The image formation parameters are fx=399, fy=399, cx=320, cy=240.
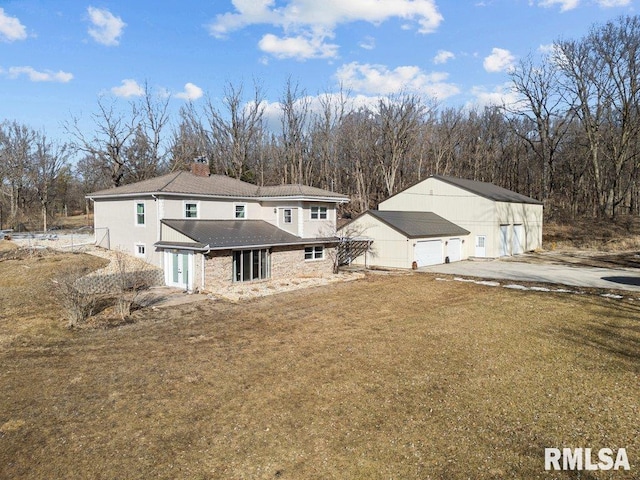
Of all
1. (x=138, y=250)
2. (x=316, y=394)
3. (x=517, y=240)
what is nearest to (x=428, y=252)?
(x=517, y=240)

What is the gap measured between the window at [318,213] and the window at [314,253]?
1.75 m

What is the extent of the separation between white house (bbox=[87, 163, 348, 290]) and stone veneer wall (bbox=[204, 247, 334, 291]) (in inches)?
1.8

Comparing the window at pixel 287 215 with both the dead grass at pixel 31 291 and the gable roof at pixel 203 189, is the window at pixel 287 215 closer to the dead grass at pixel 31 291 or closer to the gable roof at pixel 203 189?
the gable roof at pixel 203 189

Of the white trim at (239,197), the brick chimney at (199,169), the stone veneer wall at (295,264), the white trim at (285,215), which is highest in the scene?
the brick chimney at (199,169)

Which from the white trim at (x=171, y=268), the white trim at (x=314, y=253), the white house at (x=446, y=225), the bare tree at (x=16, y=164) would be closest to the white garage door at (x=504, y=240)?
the white house at (x=446, y=225)

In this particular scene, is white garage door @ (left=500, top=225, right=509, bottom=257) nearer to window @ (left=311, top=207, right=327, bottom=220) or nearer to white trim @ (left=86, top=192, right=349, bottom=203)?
white trim @ (left=86, top=192, right=349, bottom=203)

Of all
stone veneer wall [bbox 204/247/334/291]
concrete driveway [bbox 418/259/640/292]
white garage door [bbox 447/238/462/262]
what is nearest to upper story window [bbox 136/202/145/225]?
stone veneer wall [bbox 204/247/334/291]

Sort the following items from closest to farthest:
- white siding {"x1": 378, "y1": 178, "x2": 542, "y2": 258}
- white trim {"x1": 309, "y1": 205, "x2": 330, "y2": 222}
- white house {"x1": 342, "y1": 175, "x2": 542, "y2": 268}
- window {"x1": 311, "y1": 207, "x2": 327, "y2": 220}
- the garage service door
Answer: white trim {"x1": 309, "y1": 205, "x2": 330, "y2": 222} < window {"x1": 311, "y1": 207, "x2": 327, "y2": 220} < the garage service door < white house {"x1": 342, "y1": 175, "x2": 542, "y2": 268} < white siding {"x1": 378, "y1": 178, "x2": 542, "y2": 258}

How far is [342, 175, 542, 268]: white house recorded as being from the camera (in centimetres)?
2670

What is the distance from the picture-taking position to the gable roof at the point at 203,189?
20531 mm

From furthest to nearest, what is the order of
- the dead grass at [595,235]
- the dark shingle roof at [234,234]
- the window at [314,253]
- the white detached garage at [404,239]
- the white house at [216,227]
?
the dead grass at [595,235]
the white detached garage at [404,239]
the window at [314,253]
the white house at [216,227]
the dark shingle roof at [234,234]

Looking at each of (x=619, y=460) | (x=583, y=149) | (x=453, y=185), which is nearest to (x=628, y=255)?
(x=453, y=185)

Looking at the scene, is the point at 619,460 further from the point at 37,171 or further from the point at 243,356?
the point at 37,171

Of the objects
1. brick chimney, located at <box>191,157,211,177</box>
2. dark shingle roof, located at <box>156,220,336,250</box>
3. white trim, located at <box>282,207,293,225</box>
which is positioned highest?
brick chimney, located at <box>191,157,211,177</box>
